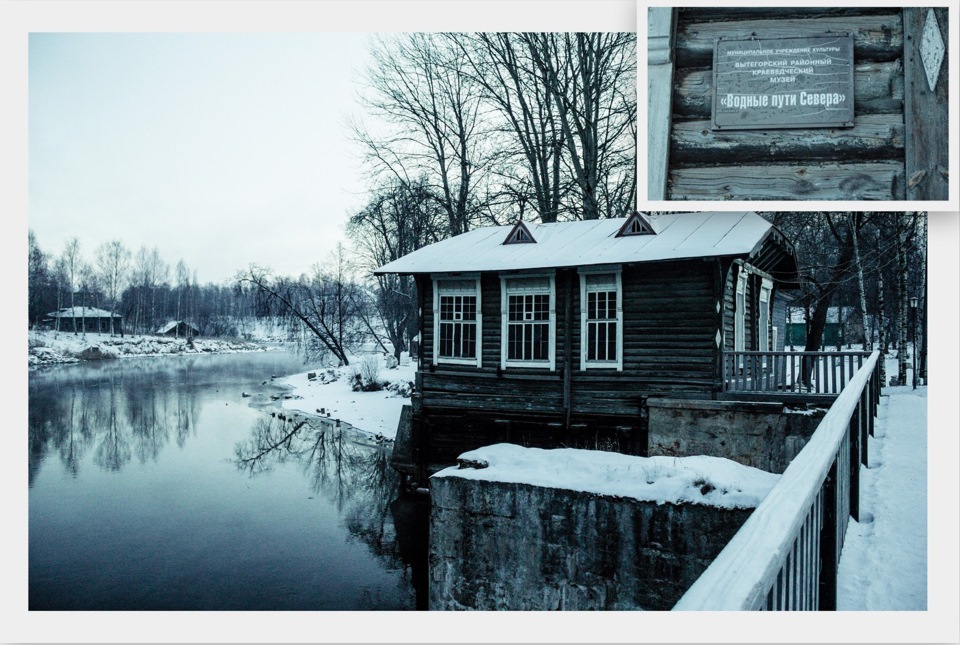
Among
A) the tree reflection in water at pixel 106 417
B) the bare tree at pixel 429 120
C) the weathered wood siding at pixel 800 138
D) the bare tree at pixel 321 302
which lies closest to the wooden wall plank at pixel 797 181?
the weathered wood siding at pixel 800 138

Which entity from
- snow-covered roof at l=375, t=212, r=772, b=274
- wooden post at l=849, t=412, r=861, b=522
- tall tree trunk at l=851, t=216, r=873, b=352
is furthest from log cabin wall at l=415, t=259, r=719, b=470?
wooden post at l=849, t=412, r=861, b=522

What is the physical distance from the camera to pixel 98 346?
5.54 meters

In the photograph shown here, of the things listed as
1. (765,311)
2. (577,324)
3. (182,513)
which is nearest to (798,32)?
(577,324)

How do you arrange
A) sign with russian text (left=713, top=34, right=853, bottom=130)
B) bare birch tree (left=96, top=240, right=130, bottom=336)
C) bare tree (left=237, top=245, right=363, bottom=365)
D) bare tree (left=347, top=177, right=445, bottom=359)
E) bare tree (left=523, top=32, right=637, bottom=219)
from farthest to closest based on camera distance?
bare tree (left=347, top=177, right=445, bottom=359)
bare tree (left=237, top=245, right=363, bottom=365)
bare tree (left=523, top=32, right=637, bottom=219)
bare birch tree (left=96, top=240, right=130, bottom=336)
sign with russian text (left=713, top=34, right=853, bottom=130)

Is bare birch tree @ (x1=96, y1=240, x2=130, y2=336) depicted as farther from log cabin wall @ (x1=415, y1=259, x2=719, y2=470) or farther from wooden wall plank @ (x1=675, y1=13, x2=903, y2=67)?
wooden wall plank @ (x1=675, y1=13, x2=903, y2=67)

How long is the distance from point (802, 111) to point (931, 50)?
517 mm

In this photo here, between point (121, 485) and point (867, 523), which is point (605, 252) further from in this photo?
point (121, 485)

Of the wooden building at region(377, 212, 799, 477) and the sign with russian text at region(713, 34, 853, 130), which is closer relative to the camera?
the sign with russian text at region(713, 34, 853, 130)

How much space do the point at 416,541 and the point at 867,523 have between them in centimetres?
525

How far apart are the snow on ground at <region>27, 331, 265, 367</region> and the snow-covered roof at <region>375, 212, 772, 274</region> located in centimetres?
250

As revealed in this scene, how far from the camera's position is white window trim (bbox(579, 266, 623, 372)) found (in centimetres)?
691

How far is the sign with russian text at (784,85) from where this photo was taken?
224cm

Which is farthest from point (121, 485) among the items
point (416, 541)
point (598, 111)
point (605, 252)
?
point (598, 111)

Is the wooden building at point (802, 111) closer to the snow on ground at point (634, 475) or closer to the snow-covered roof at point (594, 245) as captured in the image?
the snow on ground at point (634, 475)
